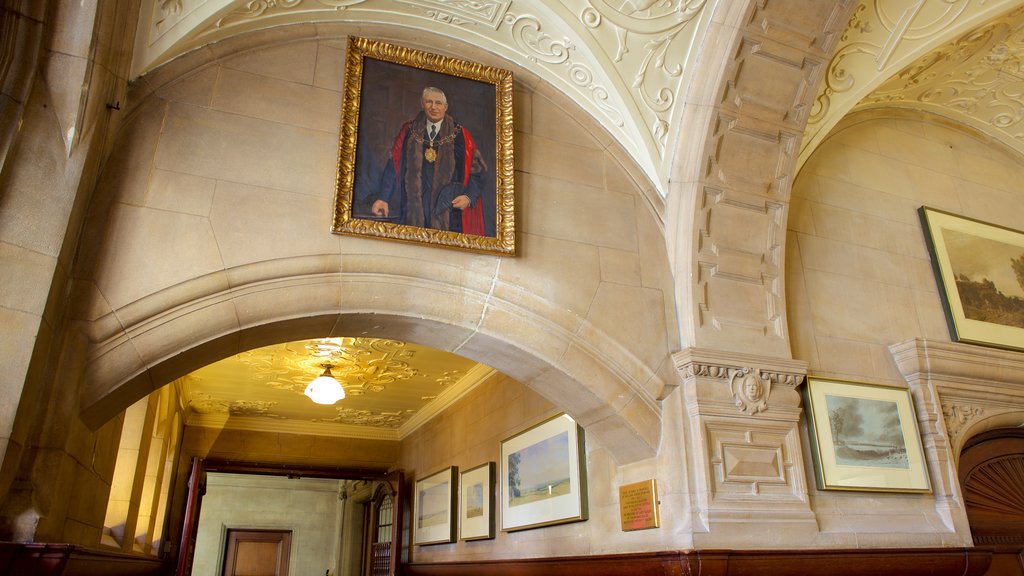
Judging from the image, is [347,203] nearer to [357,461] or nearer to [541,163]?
[541,163]


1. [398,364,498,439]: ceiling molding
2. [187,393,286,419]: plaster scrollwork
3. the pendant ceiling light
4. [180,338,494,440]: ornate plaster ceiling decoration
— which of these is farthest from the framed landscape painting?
[187,393,286,419]: plaster scrollwork

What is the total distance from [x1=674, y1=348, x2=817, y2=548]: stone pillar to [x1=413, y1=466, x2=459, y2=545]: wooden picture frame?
3.43 meters

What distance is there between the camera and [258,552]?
1205 centimetres

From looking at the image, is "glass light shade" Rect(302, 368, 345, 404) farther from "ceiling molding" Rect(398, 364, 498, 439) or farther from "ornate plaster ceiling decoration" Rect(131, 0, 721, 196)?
"ornate plaster ceiling decoration" Rect(131, 0, 721, 196)

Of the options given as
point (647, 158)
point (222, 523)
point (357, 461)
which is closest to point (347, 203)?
point (647, 158)

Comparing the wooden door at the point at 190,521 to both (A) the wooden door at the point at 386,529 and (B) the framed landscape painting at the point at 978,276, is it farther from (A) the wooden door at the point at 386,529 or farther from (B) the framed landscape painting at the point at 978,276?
(B) the framed landscape painting at the point at 978,276

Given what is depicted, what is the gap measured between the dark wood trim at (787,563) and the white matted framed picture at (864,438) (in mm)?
343

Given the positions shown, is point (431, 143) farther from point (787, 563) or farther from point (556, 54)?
point (787, 563)

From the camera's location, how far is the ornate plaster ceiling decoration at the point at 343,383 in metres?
6.21

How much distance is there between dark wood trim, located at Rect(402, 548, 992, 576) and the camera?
10.3 ft

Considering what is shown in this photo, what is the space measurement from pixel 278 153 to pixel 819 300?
3163mm

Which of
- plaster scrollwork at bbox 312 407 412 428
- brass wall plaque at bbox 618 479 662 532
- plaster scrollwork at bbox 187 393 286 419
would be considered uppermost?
plaster scrollwork at bbox 187 393 286 419

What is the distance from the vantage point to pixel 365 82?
3576 mm

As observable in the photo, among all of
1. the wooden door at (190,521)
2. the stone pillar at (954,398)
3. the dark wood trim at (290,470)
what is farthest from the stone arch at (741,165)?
the dark wood trim at (290,470)
